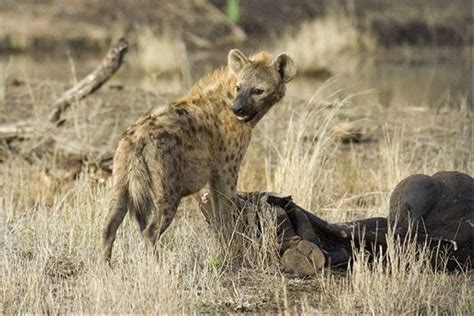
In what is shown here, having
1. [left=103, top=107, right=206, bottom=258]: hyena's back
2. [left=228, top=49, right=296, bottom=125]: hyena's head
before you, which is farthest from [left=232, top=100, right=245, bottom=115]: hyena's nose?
[left=103, top=107, right=206, bottom=258]: hyena's back

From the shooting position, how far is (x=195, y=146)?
781 centimetres

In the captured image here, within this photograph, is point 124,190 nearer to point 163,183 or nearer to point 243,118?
point 163,183

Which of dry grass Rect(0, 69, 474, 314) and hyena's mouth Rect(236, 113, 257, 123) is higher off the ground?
hyena's mouth Rect(236, 113, 257, 123)

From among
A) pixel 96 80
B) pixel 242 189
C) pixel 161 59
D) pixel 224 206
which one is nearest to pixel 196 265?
pixel 224 206

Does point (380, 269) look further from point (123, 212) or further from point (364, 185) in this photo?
point (364, 185)

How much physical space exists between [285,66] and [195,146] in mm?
1135

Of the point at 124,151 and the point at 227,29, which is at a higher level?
the point at 227,29

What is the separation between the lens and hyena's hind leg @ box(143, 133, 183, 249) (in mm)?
7387

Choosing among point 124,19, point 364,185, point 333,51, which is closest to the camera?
point 364,185

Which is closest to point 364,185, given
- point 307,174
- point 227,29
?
point 307,174

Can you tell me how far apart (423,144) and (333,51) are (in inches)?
417

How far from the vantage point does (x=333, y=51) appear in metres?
23.0

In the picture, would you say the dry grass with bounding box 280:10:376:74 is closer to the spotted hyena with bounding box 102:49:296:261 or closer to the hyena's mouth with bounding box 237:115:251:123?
the spotted hyena with bounding box 102:49:296:261

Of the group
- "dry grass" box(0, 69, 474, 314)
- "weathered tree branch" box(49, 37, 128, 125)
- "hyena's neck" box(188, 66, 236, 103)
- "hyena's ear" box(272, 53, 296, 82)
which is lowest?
"dry grass" box(0, 69, 474, 314)
